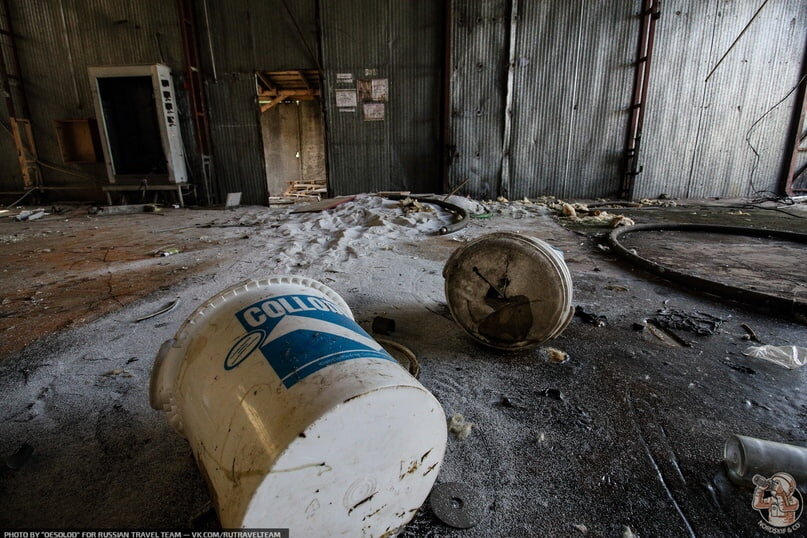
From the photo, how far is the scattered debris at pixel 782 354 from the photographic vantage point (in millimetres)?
1788

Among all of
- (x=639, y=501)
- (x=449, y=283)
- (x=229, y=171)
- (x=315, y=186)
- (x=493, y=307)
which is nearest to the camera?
(x=639, y=501)

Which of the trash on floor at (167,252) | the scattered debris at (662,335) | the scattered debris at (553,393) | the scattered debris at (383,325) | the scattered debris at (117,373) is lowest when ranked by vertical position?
the scattered debris at (553,393)

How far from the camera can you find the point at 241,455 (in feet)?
2.31

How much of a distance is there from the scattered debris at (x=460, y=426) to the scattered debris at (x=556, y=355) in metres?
0.65

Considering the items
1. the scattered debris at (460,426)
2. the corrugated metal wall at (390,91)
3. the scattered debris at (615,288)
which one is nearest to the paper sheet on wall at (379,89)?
the corrugated metal wall at (390,91)

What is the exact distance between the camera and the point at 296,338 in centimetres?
84

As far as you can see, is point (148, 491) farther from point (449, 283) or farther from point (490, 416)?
point (449, 283)

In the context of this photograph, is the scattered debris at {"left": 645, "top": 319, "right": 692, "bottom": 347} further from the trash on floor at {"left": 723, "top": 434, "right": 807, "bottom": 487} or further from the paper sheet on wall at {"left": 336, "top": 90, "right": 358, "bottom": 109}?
the paper sheet on wall at {"left": 336, "top": 90, "right": 358, "bottom": 109}

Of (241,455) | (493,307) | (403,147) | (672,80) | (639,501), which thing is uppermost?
(672,80)

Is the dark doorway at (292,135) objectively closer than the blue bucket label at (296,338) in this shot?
No

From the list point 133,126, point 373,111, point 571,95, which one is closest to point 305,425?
point 373,111

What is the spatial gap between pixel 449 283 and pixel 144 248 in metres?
3.62

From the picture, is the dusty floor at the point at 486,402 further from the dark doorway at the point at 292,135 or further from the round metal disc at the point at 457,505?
the dark doorway at the point at 292,135

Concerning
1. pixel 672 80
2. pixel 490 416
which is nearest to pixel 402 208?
pixel 490 416
